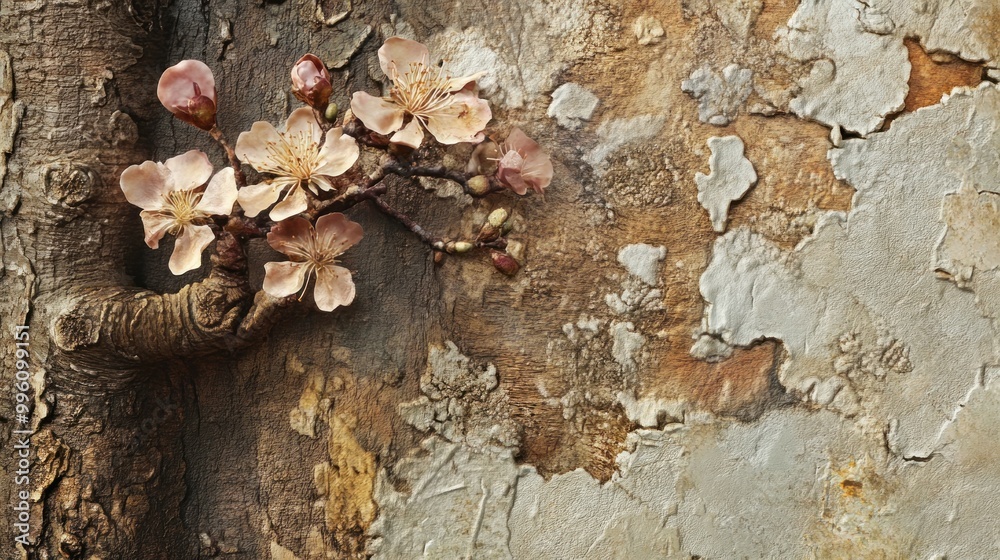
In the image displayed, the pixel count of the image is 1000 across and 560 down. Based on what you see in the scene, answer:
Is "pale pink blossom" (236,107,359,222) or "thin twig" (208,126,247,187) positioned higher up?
"thin twig" (208,126,247,187)

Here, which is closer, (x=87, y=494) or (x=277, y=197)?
(x=277, y=197)

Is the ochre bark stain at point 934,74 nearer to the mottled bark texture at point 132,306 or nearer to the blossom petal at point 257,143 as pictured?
the mottled bark texture at point 132,306

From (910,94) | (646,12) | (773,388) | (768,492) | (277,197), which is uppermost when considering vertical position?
(646,12)

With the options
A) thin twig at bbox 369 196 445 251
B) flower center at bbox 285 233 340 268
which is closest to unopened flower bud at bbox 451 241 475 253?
thin twig at bbox 369 196 445 251

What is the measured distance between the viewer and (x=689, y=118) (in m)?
1.62

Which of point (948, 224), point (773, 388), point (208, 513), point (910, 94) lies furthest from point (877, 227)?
point (208, 513)

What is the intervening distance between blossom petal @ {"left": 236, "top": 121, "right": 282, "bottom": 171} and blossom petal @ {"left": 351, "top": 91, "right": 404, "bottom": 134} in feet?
0.57

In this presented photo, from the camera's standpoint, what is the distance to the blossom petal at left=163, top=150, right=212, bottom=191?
59.1 inches

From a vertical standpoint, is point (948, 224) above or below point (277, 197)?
below

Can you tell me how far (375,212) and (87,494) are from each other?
2.75 feet

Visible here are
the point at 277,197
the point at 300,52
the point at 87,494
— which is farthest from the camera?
the point at 300,52

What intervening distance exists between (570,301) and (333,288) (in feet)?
1.65

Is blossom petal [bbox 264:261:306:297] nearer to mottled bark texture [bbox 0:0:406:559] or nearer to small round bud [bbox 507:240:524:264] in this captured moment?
mottled bark texture [bbox 0:0:406:559]

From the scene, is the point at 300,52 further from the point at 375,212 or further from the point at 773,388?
the point at 773,388
